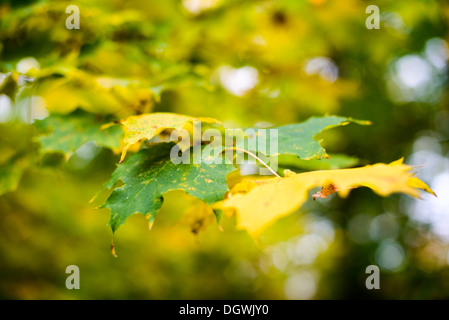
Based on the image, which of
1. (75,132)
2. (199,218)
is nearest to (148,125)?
(199,218)

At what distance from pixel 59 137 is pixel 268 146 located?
29.9 inches

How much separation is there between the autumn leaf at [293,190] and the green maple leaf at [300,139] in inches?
6.3

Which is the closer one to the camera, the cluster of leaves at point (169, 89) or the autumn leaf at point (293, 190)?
the autumn leaf at point (293, 190)

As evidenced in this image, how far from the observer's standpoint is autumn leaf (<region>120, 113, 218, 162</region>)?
0.75 metres

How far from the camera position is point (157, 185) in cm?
75

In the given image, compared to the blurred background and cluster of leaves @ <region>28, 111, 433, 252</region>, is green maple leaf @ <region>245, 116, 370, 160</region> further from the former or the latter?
the blurred background

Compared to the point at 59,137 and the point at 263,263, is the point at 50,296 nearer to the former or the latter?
the point at 59,137

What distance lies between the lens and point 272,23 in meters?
2.28

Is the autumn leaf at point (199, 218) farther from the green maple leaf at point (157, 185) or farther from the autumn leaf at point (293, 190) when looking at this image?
the autumn leaf at point (293, 190)

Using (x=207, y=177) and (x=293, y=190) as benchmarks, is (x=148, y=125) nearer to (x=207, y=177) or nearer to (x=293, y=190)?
(x=207, y=177)

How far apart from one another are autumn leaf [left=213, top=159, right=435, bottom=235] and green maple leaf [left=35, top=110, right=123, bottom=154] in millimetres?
659

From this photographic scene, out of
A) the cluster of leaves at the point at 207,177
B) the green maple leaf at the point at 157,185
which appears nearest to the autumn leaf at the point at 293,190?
the cluster of leaves at the point at 207,177

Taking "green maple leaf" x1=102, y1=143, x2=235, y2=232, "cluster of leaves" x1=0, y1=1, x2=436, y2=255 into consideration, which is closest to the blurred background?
"cluster of leaves" x1=0, y1=1, x2=436, y2=255

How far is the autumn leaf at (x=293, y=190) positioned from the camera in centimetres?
52
